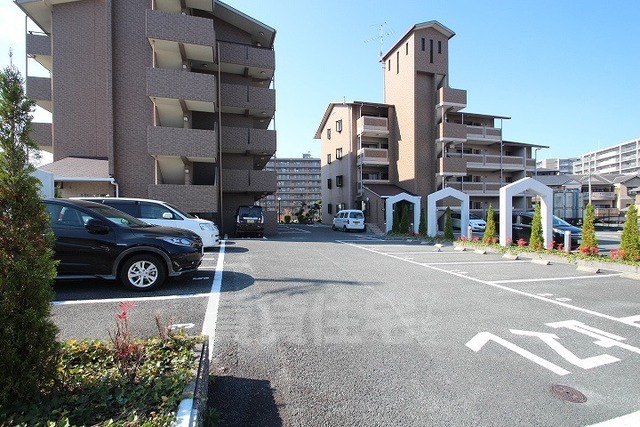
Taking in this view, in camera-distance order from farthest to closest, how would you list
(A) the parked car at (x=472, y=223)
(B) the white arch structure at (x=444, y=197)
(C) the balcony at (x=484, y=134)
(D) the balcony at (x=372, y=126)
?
(C) the balcony at (x=484, y=134) < (D) the balcony at (x=372, y=126) < (A) the parked car at (x=472, y=223) < (B) the white arch structure at (x=444, y=197)

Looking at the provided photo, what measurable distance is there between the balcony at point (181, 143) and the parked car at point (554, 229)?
14558mm

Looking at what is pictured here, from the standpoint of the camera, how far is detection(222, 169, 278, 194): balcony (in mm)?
19031

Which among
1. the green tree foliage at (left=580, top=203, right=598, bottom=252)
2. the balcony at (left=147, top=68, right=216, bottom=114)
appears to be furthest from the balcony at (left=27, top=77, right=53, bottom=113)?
the green tree foliage at (left=580, top=203, right=598, bottom=252)

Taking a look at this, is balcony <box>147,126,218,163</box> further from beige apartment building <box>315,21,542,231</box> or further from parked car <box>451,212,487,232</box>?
parked car <box>451,212,487,232</box>

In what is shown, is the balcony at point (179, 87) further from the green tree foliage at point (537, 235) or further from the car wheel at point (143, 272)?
the green tree foliage at point (537, 235)

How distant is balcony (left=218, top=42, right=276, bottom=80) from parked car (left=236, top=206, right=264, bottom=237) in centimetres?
874

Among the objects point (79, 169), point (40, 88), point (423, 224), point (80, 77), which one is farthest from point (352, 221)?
point (40, 88)

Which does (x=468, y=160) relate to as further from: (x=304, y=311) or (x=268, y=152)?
(x=304, y=311)

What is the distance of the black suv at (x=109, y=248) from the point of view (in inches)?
212

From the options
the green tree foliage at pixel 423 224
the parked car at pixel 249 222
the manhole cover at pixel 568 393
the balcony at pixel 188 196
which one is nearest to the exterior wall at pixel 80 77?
the balcony at pixel 188 196

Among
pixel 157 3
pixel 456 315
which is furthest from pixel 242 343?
pixel 157 3

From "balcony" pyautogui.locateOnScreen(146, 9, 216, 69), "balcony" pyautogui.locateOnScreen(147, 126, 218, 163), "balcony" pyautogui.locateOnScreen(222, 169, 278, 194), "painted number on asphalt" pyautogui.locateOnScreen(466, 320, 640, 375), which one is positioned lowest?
"painted number on asphalt" pyautogui.locateOnScreen(466, 320, 640, 375)

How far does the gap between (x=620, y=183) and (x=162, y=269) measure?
63290mm

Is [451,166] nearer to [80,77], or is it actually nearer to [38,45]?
[80,77]
